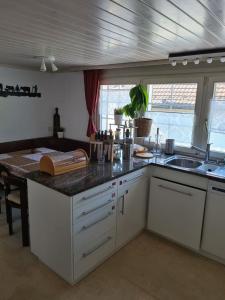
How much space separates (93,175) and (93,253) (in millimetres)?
714

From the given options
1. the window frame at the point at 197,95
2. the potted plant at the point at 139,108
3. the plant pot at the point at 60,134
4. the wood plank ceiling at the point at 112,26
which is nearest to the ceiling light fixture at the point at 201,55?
the wood plank ceiling at the point at 112,26

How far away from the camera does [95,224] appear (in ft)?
6.70

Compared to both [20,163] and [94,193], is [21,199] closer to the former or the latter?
[20,163]

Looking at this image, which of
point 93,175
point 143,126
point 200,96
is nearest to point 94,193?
point 93,175

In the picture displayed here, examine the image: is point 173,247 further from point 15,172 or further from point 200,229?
point 15,172

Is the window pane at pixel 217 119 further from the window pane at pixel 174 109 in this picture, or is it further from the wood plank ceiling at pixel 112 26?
the wood plank ceiling at pixel 112 26

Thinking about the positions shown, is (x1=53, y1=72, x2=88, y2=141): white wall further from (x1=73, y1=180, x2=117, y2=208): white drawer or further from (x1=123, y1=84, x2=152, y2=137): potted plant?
(x1=73, y1=180, x2=117, y2=208): white drawer

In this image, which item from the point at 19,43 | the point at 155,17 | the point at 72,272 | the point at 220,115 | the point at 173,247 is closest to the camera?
the point at 155,17

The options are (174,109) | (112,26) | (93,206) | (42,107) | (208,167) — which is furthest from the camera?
(42,107)

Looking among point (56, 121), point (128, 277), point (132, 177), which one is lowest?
point (128, 277)

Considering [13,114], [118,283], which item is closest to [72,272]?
[118,283]

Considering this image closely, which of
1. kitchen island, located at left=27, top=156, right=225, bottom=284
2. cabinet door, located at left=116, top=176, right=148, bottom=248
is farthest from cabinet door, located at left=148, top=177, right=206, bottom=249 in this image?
cabinet door, located at left=116, top=176, right=148, bottom=248

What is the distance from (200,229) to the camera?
237cm

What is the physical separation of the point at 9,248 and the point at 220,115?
2.86 meters
